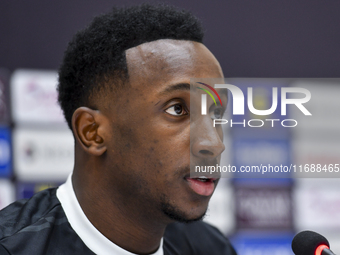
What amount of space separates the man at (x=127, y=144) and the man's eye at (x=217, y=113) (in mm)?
59

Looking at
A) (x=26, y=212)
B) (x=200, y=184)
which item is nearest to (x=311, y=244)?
(x=200, y=184)

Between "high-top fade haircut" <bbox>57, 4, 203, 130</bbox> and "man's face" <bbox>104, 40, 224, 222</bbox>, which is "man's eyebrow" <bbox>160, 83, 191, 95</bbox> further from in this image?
"high-top fade haircut" <bbox>57, 4, 203, 130</bbox>

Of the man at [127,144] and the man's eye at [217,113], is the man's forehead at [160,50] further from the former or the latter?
the man's eye at [217,113]

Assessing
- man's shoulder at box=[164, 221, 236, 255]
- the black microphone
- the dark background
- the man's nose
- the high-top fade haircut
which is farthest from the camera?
the dark background

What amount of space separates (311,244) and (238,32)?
67.8 inches

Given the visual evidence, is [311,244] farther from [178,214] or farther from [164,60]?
[164,60]

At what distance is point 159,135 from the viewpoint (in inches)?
35.8

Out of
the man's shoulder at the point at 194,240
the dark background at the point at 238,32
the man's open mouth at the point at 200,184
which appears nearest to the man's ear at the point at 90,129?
the man's open mouth at the point at 200,184

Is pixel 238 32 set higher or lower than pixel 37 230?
higher

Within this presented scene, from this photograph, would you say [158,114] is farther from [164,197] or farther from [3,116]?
[3,116]

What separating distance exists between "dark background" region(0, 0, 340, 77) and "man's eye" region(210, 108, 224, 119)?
126 centimetres

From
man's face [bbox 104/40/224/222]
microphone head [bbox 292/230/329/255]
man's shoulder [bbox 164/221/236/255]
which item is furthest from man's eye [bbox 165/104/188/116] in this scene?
man's shoulder [bbox 164/221/236/255]

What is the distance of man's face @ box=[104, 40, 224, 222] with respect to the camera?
90 cm

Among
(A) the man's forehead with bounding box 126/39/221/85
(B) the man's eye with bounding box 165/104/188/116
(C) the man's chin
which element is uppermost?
(A) the man's forehead with bounding box 126/39/221/85
